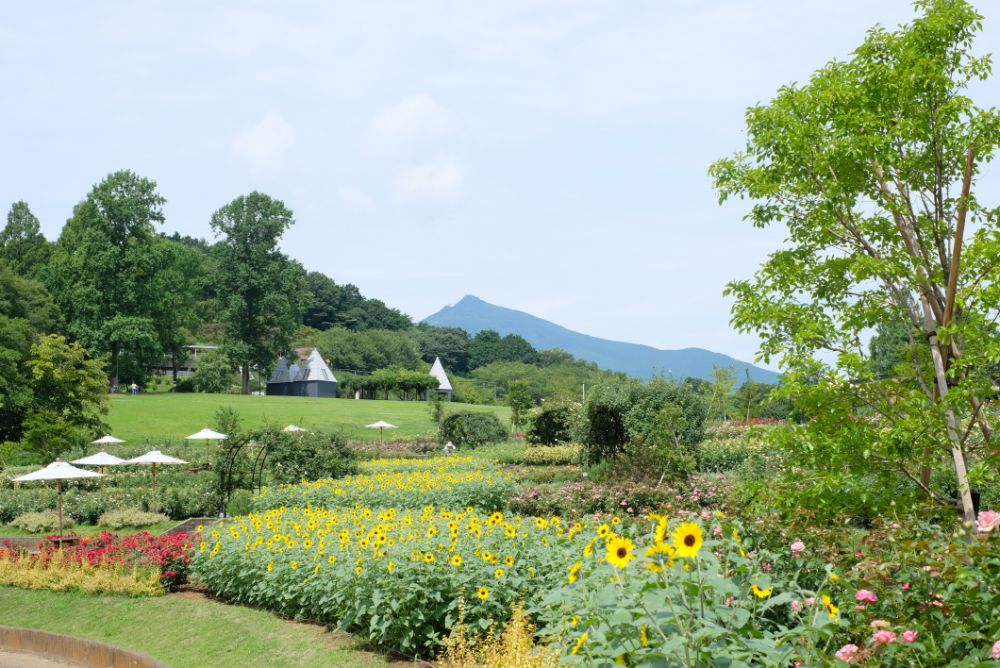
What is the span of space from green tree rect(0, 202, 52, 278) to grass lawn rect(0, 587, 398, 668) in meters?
56.0

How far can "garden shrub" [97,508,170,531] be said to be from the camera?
15.7 m

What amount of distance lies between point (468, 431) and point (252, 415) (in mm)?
18245

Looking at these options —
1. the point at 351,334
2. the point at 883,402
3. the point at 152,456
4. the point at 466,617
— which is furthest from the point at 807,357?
the point at 351,334

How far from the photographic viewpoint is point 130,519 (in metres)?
15.8

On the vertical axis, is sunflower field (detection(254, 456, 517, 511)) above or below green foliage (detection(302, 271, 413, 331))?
below

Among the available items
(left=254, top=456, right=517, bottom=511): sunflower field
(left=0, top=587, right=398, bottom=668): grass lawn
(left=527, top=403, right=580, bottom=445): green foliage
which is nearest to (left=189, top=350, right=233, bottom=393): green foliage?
(left=527, top=403, right=580, bottom=445): green foliage

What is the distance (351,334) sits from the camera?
79.6 metres

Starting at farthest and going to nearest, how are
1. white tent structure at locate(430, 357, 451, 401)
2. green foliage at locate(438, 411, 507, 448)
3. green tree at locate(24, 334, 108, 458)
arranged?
white tent structure at locate(430, 357, 451, 401) → green foliage at locate(438, 411, 507, 448) → green tree at locate(24, 334, 108, 458)

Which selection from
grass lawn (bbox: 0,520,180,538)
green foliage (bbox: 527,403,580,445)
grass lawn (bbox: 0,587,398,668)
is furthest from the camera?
green foliage (bbox: 527,403,580,445)

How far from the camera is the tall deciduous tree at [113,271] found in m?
48.2

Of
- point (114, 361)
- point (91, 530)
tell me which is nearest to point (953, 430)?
point (91, 530)

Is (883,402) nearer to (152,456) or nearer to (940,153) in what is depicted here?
(940,153)

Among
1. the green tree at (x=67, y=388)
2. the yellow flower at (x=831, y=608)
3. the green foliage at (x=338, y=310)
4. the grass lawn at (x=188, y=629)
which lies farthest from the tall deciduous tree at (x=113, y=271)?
the yellow flower at (x=831, y=608)

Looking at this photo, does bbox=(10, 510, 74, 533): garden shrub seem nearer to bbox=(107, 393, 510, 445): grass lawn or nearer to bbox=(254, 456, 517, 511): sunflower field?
bbox=(254, 456, 517, 511): sunflower field
